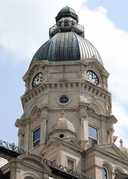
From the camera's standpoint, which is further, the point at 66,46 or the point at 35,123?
the point at 66,46

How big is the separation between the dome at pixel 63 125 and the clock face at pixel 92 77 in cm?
1204

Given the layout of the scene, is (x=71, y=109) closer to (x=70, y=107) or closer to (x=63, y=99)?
(x=70, y=107)

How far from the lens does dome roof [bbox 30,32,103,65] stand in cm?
7181

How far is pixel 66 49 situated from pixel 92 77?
590cm

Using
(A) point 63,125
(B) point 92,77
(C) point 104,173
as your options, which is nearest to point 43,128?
(A) point 63,125

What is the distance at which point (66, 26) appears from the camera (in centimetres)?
7925

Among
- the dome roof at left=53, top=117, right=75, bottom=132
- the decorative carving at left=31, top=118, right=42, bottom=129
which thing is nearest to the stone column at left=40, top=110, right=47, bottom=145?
the decorative carving at left=31, top=118, right=42, bottom=129

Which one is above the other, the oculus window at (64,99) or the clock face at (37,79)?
the clock face at (37,79)

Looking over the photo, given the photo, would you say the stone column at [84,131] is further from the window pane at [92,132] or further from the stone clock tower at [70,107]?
the window pane at [92,132]

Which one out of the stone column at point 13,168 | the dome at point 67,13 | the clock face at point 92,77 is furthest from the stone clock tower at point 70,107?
the stone column at point 13,168

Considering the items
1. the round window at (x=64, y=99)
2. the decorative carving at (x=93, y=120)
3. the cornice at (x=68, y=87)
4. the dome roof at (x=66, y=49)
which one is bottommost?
the decorative carving at (x=93, y=120)

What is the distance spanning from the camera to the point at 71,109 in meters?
66.1

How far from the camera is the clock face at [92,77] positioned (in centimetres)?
7075

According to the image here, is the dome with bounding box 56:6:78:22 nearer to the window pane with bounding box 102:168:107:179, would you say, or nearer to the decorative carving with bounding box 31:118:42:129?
the decorative carving with bounding box 31:118:42:129
